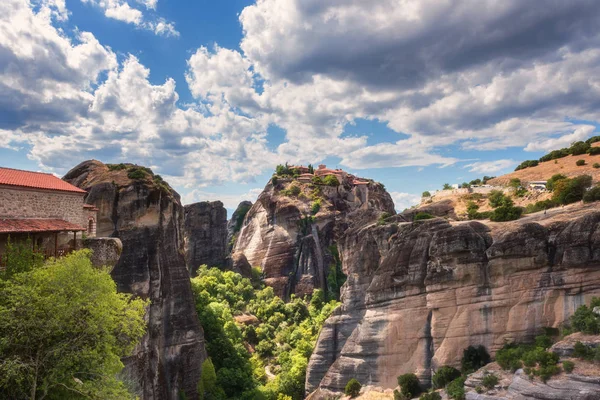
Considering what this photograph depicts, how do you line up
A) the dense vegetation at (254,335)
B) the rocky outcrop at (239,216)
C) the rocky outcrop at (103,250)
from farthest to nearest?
the rocky outcrop at (239,216)
the dense vegetation at (254,335)
the rocky outcrop at (103,250)

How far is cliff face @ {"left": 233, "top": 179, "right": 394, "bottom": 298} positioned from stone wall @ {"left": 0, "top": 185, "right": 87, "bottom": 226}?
4782 cm

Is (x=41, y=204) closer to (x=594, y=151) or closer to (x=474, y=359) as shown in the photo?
(x=474, y=359)

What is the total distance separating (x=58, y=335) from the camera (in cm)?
1500

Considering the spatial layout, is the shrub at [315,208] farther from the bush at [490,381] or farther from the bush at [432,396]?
the bush at [490,381]

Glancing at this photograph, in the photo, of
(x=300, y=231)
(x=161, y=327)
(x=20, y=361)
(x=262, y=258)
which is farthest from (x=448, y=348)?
(x=262, y=258)

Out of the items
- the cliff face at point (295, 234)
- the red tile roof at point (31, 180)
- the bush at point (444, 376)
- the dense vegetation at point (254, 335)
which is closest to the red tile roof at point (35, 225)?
the red tile roof at point (31, 180)

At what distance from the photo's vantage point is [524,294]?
26.0 metres

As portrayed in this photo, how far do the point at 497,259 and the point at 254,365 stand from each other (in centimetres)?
3170

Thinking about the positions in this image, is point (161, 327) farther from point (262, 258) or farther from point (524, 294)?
point (262, 258)

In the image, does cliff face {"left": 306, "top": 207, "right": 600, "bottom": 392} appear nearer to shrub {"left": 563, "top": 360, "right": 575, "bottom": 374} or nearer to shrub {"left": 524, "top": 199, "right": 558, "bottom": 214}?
shrub {"left": 524, "top": 199, "right": 558, "bottom": 214}

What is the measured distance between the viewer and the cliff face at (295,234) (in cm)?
7088

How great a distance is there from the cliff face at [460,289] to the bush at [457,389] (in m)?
2.33

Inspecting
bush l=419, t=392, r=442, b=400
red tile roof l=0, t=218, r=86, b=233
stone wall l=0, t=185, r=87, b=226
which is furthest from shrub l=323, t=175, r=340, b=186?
red tile roof l=0, t=218, r=86, b=233

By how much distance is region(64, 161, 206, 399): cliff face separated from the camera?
30281 millimetres
